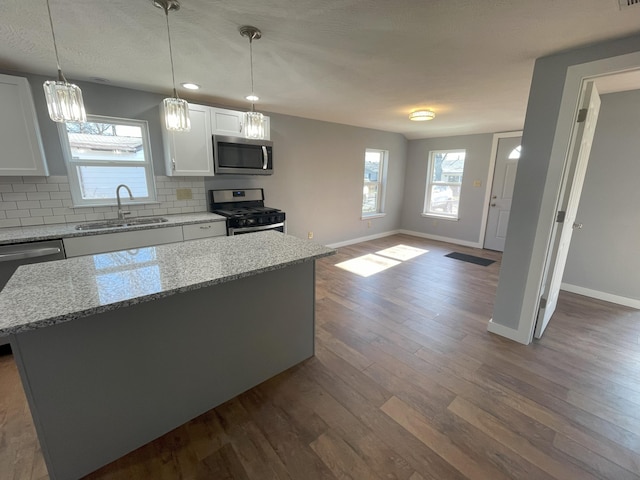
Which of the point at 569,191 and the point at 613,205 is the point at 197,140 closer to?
the point at 569,191

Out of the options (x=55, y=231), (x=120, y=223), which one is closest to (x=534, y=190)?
(x=120, y=223)

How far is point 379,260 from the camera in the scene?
461 centimetres

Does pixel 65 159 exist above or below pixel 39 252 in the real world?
above

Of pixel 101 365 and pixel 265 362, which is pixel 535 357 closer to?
pixel 265 362

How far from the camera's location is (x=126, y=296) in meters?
1.15

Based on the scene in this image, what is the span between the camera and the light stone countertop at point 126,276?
3.42ft

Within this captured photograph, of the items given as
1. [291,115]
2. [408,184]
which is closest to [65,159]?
[291,115]

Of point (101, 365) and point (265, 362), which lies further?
point (265, 362)

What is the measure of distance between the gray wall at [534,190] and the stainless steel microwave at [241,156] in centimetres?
272

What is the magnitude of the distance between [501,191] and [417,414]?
15.5 ft

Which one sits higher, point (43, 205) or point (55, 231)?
point (43, 205)

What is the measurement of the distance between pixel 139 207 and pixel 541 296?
409 centimetres

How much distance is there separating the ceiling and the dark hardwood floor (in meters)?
2.25

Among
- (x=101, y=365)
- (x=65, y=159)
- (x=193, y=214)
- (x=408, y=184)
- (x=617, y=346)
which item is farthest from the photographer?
(x=408, y=184)
